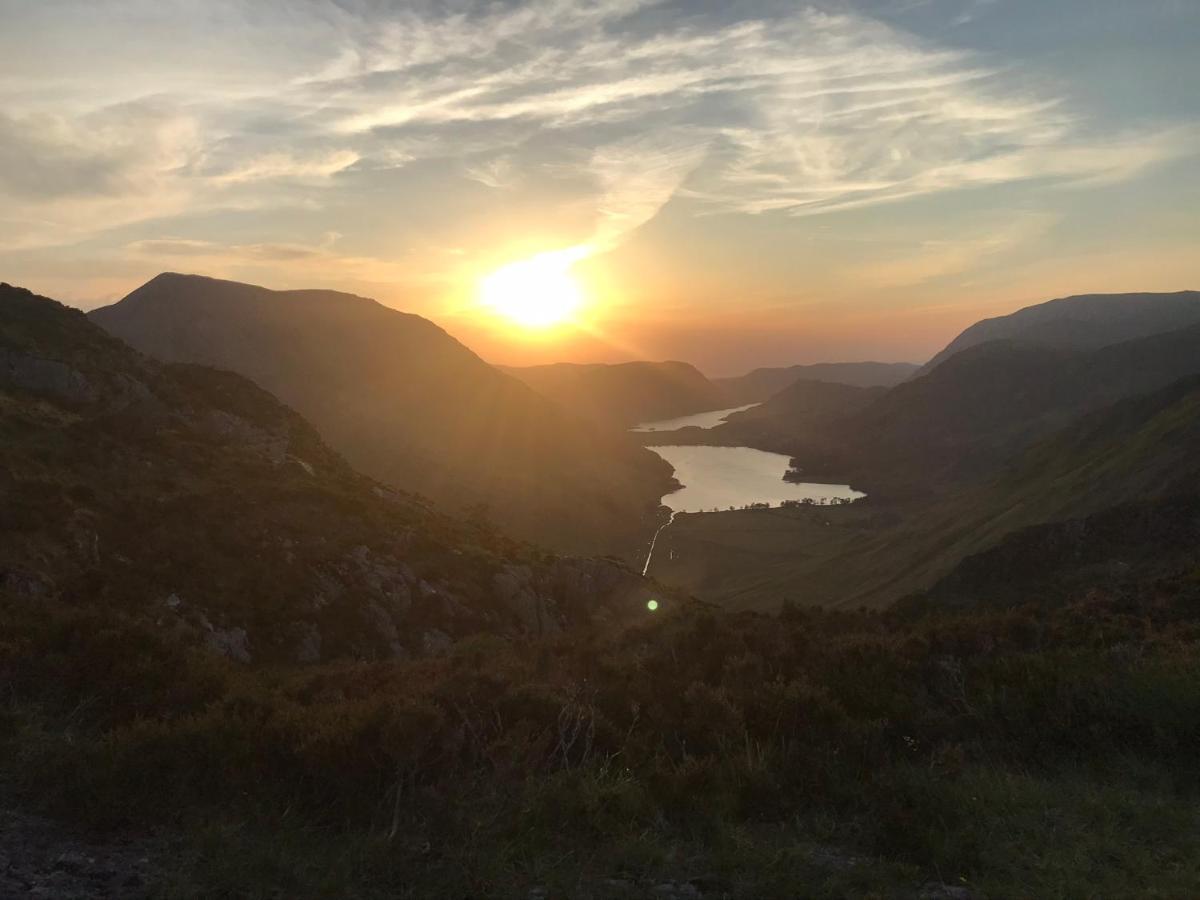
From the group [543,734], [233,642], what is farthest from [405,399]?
[543,734]

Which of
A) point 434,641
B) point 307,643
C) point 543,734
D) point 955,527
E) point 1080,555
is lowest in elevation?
point 955,527

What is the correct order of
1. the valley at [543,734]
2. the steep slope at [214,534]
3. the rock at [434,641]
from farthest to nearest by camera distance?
the rock at [434,641] < the steep slope at [214,534] < the valley at [543,734]

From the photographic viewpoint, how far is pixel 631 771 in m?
7.21

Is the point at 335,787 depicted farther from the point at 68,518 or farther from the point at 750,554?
the point at 750,554

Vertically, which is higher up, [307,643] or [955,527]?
[307,643]

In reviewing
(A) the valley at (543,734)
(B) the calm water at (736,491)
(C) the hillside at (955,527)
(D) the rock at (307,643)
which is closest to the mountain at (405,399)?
(B) the calm water at (736,491)

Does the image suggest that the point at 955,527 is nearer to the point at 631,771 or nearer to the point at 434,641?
the point at 434,641

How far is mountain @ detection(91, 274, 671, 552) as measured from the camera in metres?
102

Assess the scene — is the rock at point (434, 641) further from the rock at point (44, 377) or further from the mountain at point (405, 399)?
the mountain at point (405, 399)

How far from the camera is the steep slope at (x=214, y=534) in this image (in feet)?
67.6

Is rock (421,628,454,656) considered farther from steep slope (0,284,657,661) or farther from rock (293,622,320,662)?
rock (293,622,320,662)

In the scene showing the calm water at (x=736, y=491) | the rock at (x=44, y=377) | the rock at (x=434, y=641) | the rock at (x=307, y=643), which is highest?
the rock at (x=44, y=377)

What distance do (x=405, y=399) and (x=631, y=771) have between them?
400ft

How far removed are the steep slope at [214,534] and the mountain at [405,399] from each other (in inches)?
2120
